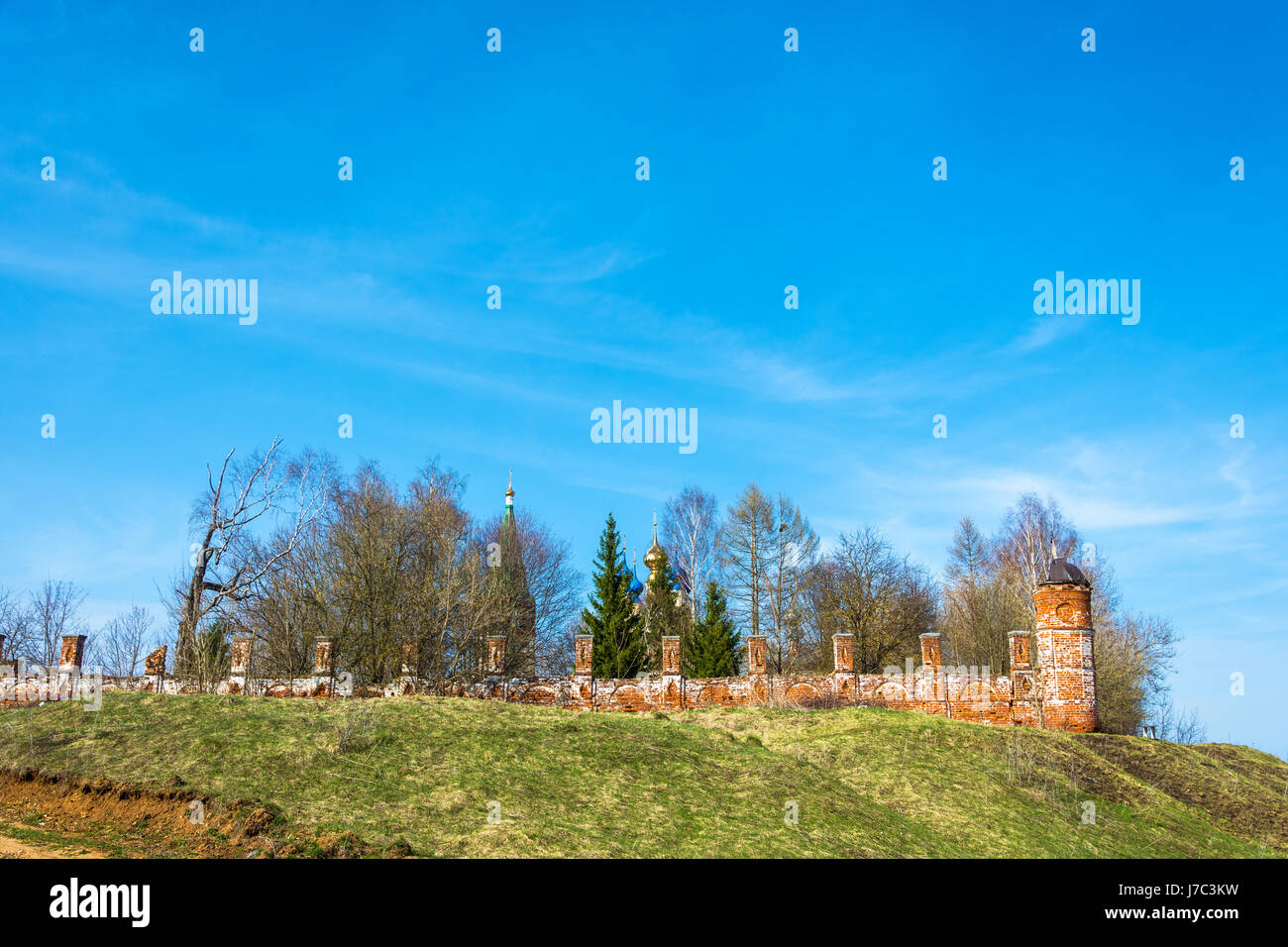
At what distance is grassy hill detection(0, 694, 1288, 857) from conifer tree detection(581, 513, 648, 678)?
52.7ft

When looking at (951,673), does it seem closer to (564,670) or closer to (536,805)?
(536,805)

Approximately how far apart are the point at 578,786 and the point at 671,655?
11.0m

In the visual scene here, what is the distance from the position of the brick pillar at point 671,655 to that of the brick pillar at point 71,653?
15.3 meters

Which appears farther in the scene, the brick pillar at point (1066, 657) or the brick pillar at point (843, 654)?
the brick pillar at point (843, 654)

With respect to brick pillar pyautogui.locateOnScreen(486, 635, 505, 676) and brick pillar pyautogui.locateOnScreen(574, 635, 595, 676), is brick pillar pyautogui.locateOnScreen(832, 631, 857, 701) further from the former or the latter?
brick pillar pyautogui.locateOnScreen(486, 635, 505, 676)

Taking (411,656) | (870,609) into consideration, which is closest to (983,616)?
(870,609)

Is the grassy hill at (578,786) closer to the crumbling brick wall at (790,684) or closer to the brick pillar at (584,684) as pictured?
the crumbling brick wall at (790,684)

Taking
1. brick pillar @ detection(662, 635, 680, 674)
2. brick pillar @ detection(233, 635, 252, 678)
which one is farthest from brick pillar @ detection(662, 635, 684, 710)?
brick pillar @ detection(233, 635, 252, 678)

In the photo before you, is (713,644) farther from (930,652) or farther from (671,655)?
(930,652)

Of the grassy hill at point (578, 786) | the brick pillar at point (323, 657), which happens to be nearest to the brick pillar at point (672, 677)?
the grassy hill at point (578, 786)

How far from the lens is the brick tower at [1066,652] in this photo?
20.4m

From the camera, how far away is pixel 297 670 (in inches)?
1032

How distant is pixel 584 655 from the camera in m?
23.4
